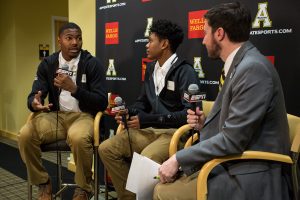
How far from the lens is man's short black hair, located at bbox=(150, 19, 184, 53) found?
2408 millimetres

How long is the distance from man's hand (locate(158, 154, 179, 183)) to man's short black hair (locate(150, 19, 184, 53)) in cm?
110

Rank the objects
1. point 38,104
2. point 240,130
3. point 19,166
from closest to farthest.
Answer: point 240,130 < point 38,104 < point 19,166

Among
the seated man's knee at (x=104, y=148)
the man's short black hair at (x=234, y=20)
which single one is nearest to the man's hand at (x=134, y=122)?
the seated man's knee at (x=104, y=148)

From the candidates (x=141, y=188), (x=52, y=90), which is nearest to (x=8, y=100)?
(x=52, y=90)

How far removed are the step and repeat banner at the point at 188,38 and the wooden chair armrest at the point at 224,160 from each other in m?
0.71

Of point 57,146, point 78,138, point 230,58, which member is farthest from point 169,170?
point 57,146

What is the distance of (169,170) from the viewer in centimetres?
155

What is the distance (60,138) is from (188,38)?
1.20 metres

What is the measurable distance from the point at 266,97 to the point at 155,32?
1258mm

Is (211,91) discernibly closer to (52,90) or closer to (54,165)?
(52,90)

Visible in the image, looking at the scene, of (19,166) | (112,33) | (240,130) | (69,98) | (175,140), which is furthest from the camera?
(19,166)

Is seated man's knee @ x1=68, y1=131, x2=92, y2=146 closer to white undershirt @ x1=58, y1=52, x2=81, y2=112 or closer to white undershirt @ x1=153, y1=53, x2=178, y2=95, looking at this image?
white undershirt @ x1=58, y1=52, x2=81, y2=112

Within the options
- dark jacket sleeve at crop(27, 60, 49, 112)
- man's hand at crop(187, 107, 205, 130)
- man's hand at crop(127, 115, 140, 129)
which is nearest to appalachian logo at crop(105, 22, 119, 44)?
dark jacket sleeve at crop(27, 60, 49, 112)

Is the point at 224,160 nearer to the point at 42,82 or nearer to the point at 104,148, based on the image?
the point at 104,148
